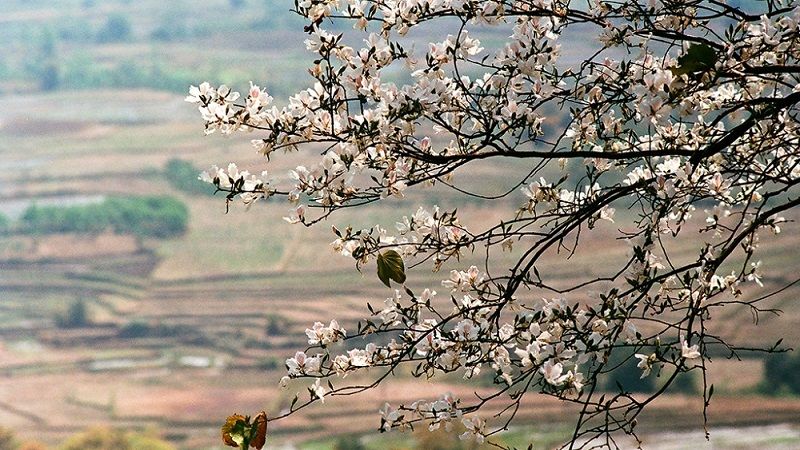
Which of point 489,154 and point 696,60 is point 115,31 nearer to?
point 489,154

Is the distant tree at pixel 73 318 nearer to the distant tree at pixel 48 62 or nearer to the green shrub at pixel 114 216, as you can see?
the green shrub at pixel 114 216

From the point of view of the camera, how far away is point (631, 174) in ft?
6.30

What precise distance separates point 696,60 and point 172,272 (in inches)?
870

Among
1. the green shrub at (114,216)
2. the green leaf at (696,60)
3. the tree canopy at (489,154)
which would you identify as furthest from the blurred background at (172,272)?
the green leaf at (696,60)

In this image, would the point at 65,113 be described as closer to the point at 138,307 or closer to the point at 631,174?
the point at 138,307

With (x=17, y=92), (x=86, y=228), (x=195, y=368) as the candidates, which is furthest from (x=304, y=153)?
(x=17, y=92)

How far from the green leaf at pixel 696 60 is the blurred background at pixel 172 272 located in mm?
12656

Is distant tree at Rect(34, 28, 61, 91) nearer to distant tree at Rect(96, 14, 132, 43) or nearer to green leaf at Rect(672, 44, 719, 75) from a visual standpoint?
distant tree at Rect(96, 14, 132, 43)

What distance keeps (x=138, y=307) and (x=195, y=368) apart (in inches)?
79.5

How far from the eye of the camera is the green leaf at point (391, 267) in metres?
1.71

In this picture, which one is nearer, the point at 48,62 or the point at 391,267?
the point at 391,267

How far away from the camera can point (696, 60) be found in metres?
1.50

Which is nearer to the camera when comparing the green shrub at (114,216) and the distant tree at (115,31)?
the green shrub at (114,216)

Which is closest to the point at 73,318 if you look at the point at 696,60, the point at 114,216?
the point at 114,216
